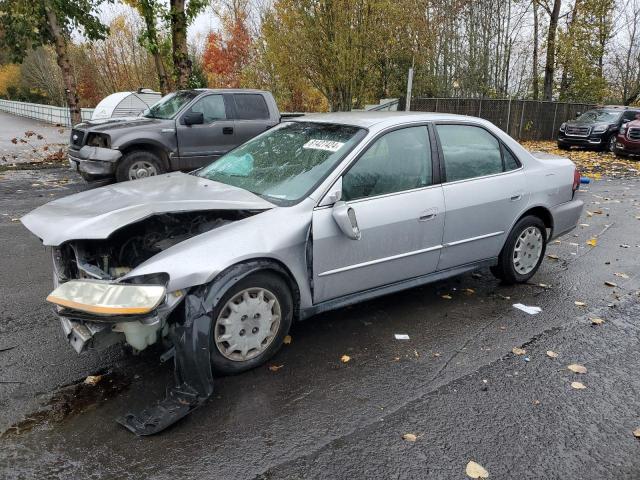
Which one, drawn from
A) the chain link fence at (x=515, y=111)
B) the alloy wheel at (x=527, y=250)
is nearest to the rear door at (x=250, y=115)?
the alloy wheel at (x=527, y=250)

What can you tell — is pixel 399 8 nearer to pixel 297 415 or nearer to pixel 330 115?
pixel 330 115

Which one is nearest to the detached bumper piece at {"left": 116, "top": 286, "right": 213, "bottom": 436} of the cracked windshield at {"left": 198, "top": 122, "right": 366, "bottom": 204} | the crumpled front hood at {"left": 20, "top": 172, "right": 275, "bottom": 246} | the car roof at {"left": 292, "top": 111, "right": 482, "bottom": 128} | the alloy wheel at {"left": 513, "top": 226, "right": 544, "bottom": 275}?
the crumpled front hood at {"left": 20, "top": 172, "right": 275, "bottom": 246}

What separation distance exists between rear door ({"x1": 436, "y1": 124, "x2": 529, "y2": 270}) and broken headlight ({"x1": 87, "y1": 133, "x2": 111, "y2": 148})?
638 centimetres

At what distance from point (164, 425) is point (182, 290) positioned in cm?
74

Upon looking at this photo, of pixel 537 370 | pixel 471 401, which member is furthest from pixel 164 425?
pixel 537 370

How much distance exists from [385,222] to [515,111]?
2052cm

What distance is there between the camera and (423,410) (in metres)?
3.02

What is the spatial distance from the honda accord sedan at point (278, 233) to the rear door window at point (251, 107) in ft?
18.4

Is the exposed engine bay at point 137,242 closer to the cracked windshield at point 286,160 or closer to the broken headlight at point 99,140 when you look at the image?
the cracked windshield at point 286,160

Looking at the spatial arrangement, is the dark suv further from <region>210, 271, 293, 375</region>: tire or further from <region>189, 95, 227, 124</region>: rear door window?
<region>210, 271, 293, 375</region>: tire

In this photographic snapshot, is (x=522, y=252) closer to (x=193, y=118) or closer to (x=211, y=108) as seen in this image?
(x=193, y=118)

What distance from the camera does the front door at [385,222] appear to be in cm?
351

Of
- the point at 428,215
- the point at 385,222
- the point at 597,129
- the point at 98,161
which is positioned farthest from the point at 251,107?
the point at 597,129

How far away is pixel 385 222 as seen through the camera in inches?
147
